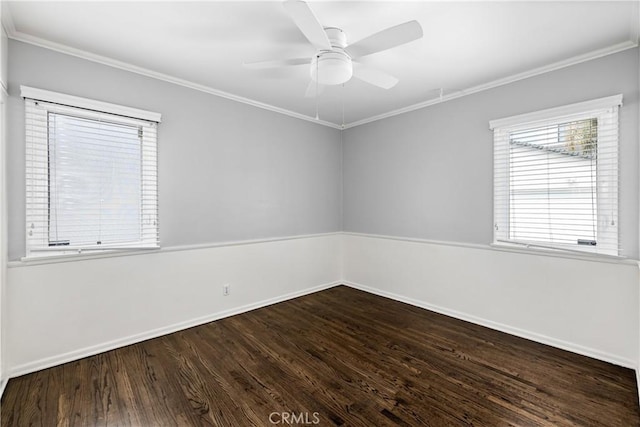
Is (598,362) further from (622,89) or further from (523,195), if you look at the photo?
(622,89)

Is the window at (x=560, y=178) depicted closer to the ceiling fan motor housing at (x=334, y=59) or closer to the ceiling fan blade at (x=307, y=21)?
the ceiling fan motor housing at (x=334, y=59)

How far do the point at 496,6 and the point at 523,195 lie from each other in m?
1.79

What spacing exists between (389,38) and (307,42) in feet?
2.48

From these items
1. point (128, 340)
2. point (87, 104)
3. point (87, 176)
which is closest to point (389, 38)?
point (87, 104)

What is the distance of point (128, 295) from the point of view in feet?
8.96

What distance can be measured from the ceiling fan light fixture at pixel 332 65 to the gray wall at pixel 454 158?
73.9 inches

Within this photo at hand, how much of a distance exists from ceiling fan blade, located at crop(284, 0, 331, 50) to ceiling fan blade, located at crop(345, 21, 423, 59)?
0.23m

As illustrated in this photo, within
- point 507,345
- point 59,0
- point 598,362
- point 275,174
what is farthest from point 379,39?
point 598,362

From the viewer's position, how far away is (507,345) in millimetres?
2709

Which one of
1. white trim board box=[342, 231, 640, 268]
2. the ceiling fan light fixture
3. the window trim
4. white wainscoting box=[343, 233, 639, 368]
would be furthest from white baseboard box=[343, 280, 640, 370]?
the window trim

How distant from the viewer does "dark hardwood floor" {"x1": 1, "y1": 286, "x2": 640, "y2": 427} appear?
71.0 inches

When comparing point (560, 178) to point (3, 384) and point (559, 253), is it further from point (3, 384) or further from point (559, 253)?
point (3, 384)

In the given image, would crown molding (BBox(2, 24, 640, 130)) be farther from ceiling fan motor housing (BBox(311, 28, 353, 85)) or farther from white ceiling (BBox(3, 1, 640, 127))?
ceiling fan motor housing (BBox(311, 28, 353, 85))

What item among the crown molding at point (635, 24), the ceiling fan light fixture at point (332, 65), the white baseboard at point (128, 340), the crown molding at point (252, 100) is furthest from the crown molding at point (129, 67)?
the crown molding at point (635, 24)
